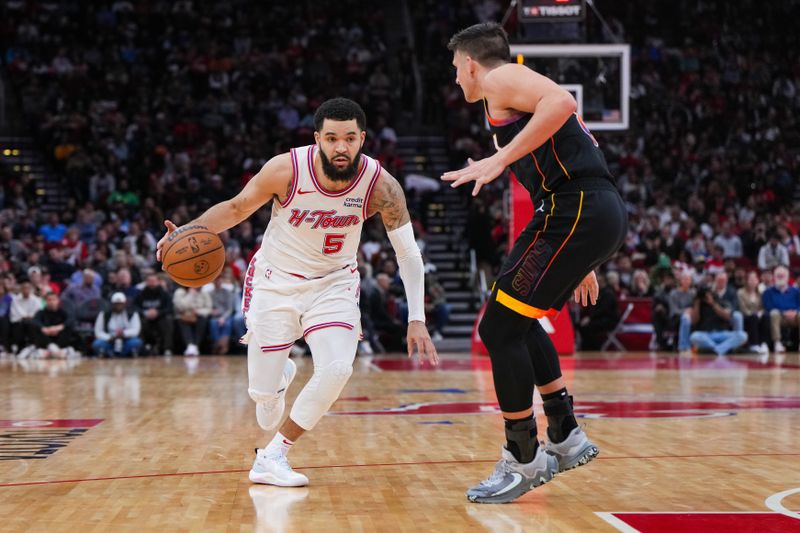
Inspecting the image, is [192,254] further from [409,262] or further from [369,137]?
[369,137]

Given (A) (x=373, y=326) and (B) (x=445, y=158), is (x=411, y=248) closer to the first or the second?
(A) (x=373, y=326)

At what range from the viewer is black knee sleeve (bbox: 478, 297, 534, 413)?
4.78 metres

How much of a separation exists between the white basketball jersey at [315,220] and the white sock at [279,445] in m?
0.85

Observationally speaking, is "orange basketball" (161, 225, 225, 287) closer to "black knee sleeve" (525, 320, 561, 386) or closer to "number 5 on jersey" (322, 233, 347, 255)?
"number 5 on jersey" (322, 233, 347, 255)

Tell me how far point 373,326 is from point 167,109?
8551mm

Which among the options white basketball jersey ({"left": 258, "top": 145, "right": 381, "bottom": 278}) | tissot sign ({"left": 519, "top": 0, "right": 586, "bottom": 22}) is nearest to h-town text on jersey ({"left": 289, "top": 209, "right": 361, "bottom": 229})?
white basketball jersey ({"left": 258, "top": 145, "right": 381, "bottom": 278})

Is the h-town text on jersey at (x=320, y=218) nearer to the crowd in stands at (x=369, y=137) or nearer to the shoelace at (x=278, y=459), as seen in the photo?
the shoelace at (x=278, y=459)

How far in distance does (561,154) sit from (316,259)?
1.49 meters

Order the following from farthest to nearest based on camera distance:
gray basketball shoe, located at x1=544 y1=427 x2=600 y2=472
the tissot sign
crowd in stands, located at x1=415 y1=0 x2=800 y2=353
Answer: crowd in stands, located at x1=415 y1=0 x2=800 y2=353, the tissot sign, gray basketball shoe, located at x1=544 y1=427 x2=600 y2=472

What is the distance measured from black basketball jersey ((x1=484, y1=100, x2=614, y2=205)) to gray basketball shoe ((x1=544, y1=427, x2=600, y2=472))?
1172 millimetres

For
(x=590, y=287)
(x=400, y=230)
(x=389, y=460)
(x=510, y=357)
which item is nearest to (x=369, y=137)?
(x=389, y=460)

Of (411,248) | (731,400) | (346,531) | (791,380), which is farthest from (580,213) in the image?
(791,380)

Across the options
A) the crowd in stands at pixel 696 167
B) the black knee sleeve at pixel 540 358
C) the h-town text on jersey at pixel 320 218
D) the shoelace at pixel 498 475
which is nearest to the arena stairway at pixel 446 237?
the crowd in stands at pixel 696 167

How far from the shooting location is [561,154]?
189 inches
